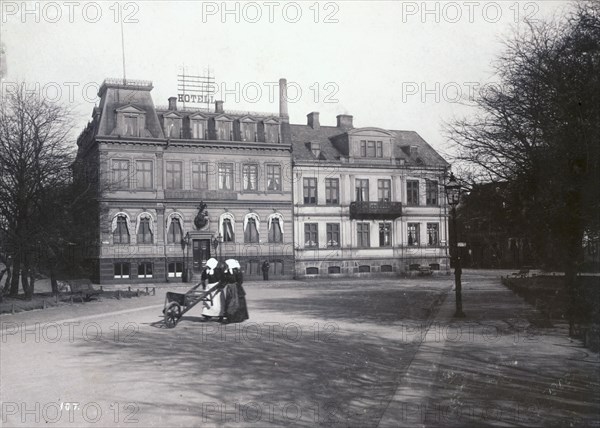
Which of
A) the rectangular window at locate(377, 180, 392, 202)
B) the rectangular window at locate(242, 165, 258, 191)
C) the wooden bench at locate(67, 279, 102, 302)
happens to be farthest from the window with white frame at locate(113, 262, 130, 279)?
the rectangular window at locate(377, 180, 392, 202)

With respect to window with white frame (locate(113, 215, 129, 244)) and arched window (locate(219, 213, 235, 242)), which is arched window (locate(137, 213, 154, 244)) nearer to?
window with white frame (locate(113, 215, 129, 244))

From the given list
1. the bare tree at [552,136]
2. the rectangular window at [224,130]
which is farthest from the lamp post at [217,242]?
the bare tree at [552,136]

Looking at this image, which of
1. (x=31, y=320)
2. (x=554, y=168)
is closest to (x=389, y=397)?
(x=554, y=168)

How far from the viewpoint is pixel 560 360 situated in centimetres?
966

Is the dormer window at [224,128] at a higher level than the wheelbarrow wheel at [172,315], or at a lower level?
higher

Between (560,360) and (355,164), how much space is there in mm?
34211

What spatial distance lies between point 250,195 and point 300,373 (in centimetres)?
3164

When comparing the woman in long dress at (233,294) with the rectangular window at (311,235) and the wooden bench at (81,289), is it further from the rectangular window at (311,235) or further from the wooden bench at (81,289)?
the rectangular window at (311,235)

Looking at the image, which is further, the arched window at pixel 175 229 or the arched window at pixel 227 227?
the arched window at pixel 227 227

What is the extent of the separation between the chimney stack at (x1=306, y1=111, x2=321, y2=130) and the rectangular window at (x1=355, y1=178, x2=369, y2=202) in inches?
237

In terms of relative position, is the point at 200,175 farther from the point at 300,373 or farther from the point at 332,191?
Result: the point at 300,373

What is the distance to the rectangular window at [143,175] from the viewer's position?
37.8 meters

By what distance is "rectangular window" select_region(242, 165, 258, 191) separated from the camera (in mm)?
40594

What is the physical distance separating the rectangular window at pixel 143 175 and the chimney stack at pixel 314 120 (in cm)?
1413
